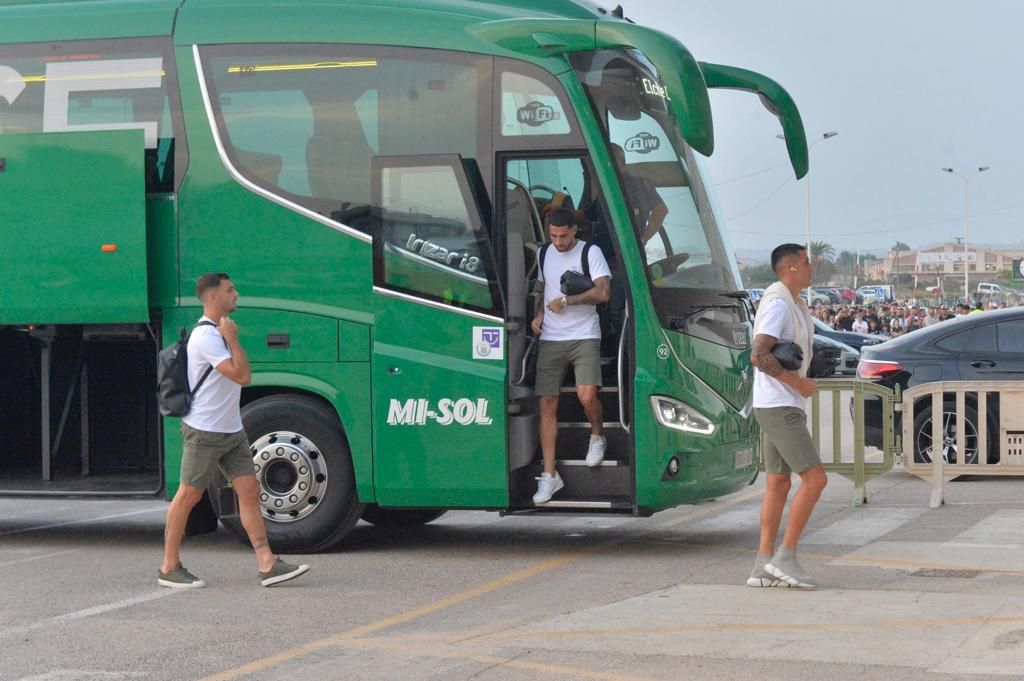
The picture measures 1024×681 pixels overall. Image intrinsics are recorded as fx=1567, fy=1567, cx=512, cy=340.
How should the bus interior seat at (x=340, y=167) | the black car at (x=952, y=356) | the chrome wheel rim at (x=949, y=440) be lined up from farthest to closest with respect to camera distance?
1. the black car at (x=952, y=356)
2. the chrome wheel rim at (x=949, y=440)
3. the bus interior seat at (x=340, y=167)

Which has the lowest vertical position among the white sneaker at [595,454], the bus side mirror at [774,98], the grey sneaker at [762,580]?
the grey sneaker at [762,580]

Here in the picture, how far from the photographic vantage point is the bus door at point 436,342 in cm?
989

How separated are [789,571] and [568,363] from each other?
2.12 meters

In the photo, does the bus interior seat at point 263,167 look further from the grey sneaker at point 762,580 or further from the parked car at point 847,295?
the parked car at point 847,295

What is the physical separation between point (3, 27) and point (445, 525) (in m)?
4.85

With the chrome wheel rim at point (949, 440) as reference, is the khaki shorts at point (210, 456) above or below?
above

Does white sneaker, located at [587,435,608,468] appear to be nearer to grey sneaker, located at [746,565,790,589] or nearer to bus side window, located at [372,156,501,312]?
bus side window, located at [372,156,501,312]

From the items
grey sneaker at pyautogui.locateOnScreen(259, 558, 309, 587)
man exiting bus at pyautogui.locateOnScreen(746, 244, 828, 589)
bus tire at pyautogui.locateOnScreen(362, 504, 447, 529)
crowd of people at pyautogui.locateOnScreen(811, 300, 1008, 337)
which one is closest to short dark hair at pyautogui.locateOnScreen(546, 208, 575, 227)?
man exiting bus at pyautogui.locateOnScreen(746, 244, 828, 589)

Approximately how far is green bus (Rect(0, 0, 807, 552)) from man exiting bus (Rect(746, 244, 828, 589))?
105cm

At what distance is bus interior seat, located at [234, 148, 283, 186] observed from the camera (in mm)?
10211

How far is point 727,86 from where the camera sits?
1078 centimetres

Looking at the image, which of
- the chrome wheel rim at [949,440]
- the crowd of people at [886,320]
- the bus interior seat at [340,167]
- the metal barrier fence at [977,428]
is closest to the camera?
the bus interior seat at [340,167]

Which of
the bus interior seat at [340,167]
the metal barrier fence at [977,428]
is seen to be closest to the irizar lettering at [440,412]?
the bus interior seat at [340,167]

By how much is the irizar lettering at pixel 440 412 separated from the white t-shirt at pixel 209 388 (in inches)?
51.0
